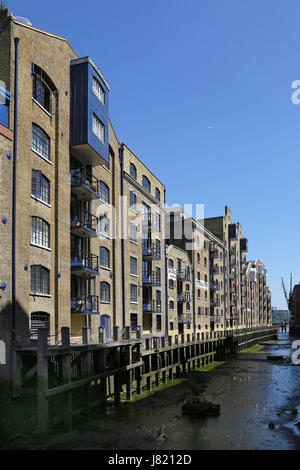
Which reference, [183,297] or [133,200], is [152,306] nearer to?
[133,200]

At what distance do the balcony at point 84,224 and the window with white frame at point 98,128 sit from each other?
5.13 meters

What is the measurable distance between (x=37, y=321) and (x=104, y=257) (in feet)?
33.8

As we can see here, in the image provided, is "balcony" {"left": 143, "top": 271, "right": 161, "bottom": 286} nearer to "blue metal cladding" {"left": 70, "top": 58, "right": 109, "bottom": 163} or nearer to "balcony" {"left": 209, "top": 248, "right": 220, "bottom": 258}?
"blue metal cladding" {"left": 70, "top": 58, "right": 109, "bottom": 163}

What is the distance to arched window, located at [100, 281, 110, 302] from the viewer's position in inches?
1259

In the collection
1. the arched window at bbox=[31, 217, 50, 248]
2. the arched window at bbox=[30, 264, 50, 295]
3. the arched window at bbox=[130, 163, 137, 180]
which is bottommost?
the arched window at bbox=[30, 264, 50, 295]

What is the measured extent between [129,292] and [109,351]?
33.4ft

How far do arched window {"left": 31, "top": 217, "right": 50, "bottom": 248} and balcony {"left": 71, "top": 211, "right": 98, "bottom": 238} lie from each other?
289cm

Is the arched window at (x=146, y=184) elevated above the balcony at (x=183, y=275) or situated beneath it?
elevated above

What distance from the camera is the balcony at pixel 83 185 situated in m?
28.2

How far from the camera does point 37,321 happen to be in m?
23.2

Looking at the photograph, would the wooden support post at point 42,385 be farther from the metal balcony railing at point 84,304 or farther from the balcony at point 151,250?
the balcony at point 151,250

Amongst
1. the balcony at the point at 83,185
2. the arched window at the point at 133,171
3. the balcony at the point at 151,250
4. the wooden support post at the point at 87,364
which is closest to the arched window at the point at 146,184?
the arched window at the point at 133,171

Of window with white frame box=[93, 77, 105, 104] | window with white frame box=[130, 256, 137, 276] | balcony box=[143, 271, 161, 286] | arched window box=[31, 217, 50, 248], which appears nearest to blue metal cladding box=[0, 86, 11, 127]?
arched window box=[31, 217, 50, 248]

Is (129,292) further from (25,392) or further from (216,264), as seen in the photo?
(216,264)
